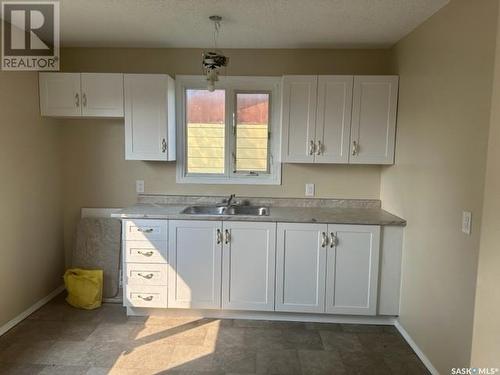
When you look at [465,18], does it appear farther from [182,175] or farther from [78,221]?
[78,221]

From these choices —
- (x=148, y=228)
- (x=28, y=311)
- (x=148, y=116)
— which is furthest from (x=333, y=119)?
(x=28, y=311)

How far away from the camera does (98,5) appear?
92.1 inches

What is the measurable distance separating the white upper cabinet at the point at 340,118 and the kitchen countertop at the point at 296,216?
0.47 metres

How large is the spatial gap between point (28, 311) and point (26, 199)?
983 mm

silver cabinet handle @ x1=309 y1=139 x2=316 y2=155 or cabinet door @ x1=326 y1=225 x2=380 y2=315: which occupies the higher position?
silver cabinet handle @ x1=309 y1=139 x2=316 y2=155

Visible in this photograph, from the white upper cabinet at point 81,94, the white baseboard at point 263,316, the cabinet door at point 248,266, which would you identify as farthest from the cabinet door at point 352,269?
the white upper cabinet at point 81,94

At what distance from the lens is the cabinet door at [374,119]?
9.78ft

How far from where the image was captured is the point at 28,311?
2973 mm

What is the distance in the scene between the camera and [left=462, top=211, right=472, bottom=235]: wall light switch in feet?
6.17

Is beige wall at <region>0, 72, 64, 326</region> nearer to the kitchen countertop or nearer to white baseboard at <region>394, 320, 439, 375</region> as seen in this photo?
the kitchen countertop

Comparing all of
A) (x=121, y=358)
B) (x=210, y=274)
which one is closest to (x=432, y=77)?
(x=210, y=274)

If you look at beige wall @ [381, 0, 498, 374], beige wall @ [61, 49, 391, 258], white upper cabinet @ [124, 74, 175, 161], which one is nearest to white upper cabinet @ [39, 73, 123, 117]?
white upper cabinet @ [124, 74, 175, 161]

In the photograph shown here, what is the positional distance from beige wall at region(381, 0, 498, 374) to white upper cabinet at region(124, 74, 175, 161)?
2.06 metres

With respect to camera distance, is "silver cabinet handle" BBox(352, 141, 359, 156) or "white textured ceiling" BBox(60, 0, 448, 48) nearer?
"white textured ceiling" BBox(60, 0, 448, 48)
